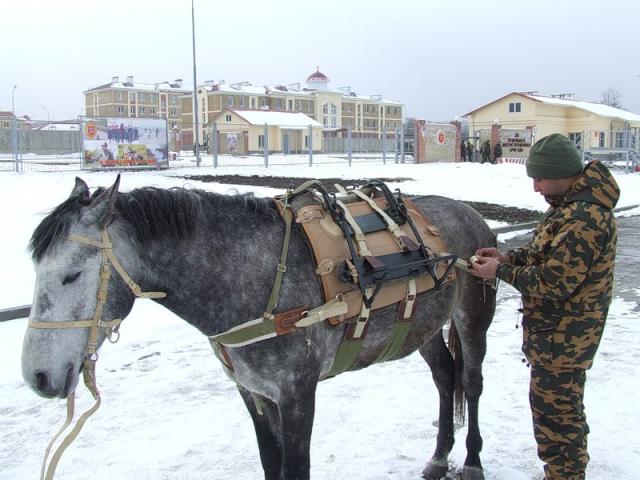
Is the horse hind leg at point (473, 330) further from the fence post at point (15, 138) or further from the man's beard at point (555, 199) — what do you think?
the fence post at point (15, 138)

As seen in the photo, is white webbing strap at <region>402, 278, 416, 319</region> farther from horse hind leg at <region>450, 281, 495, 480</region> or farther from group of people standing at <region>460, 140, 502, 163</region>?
group of people standing at <region>460, 140, 502, 163</region>

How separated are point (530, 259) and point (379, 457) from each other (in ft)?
5.44

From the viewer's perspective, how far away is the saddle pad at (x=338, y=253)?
271cm

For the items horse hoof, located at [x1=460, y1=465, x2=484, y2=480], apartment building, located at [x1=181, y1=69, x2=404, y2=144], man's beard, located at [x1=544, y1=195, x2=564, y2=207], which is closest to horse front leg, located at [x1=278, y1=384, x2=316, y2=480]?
horse hoof, located at [x1=460, y1=465, x2=484, y2=480]

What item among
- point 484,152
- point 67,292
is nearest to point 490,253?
point 67,292

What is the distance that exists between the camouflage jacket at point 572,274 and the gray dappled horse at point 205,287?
67cm

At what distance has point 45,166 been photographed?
22.0 metres

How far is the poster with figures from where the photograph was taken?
20.5 metres

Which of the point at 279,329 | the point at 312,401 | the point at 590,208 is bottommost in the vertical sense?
the point at 312,401

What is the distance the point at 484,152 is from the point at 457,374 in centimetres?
3100

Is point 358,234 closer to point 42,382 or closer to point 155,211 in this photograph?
point 155,211

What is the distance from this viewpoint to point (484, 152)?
1305 inches

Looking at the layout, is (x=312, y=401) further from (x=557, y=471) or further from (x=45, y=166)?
(x=45, y=166)

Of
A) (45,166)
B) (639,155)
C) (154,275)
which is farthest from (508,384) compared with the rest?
(639,155)
